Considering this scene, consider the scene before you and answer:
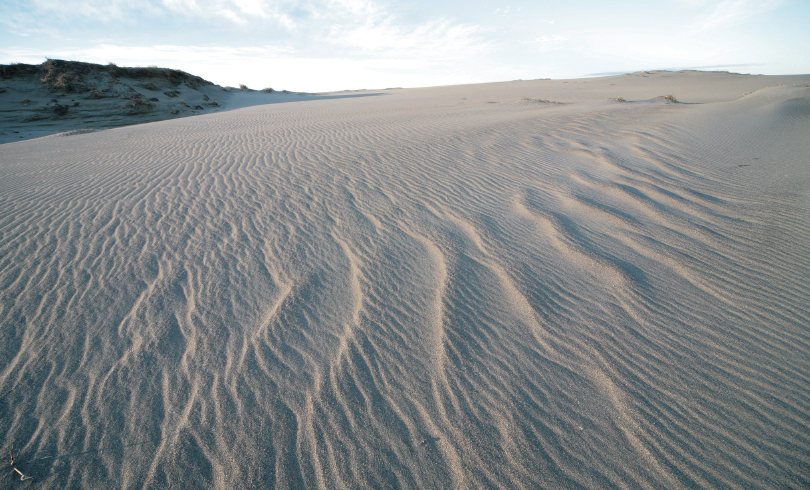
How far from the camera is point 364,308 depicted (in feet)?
8.65

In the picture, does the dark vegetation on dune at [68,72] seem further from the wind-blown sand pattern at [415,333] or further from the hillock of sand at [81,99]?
the wind-blown sand pattern at [415,333]

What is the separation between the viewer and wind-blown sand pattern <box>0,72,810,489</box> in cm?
171

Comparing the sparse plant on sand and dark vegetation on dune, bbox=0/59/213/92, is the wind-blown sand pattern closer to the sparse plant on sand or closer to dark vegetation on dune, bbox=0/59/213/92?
the sparse plant on sand

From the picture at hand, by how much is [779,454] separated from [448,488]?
1.57 meters

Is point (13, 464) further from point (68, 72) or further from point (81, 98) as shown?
point (68, 72)

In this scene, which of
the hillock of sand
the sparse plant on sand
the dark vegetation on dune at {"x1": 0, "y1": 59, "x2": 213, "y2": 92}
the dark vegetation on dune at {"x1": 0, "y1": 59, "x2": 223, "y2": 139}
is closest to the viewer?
the sparse plant on sand

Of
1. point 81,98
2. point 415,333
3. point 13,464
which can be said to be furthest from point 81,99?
point 415,333

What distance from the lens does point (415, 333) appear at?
2.40 meters

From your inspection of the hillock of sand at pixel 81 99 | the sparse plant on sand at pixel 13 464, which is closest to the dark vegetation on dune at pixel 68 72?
the hillock of sand at pixel 81 99

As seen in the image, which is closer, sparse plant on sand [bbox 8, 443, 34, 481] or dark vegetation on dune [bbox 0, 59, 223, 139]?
sparse plant on sand [bbox 8, 443, 34, 481]

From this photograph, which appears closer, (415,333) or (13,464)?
(13,464)

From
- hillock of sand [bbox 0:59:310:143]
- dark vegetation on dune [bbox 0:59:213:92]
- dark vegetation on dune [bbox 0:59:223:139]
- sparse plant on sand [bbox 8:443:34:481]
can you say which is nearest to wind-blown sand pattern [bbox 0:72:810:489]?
sparse plant on sand [bbox 8:443:34:481]

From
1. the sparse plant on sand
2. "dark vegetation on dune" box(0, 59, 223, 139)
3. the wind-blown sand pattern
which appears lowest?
the sparse plant on sand

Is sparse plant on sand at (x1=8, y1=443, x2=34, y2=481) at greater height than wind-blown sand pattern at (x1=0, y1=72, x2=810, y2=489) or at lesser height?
lesser
